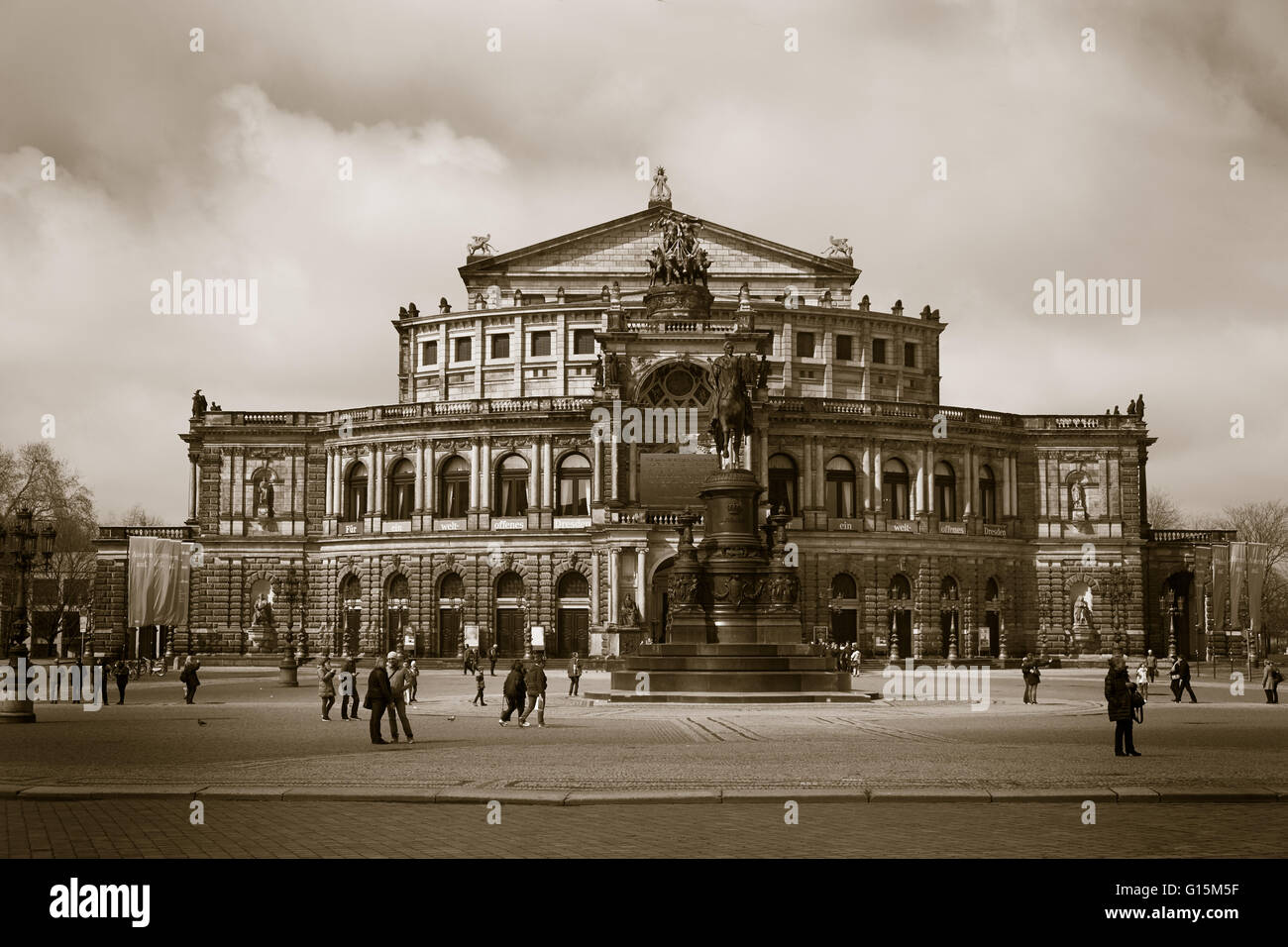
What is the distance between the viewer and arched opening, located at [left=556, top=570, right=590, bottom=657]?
289 feet

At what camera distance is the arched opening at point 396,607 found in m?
91.5

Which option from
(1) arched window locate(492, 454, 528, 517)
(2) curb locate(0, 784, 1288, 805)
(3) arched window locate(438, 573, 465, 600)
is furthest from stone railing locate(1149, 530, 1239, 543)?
(2) curb locate(0, 784, 1288, 805)

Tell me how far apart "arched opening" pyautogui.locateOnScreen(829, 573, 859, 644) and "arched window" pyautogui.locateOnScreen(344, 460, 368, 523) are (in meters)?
30.6

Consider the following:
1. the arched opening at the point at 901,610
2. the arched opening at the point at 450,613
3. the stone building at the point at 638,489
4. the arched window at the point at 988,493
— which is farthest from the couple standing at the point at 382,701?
the arched window at the point at 988,493

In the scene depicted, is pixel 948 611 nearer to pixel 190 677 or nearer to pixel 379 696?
pixel 190 677

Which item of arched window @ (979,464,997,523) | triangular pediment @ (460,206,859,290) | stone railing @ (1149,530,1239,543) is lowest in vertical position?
stone railing @ (1149,530,1239,543)

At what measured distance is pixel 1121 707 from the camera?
2550cm

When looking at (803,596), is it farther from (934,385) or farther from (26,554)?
(26,554)

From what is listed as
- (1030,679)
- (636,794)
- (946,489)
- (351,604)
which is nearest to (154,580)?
(351,604)

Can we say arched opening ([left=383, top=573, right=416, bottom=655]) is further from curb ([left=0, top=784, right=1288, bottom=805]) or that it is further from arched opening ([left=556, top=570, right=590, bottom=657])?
curb ([left=0, top=784, right=1288, bottom=805])

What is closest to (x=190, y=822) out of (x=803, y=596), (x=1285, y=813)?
(x=1285, y=813)

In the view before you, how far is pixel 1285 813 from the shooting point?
17.9 metres

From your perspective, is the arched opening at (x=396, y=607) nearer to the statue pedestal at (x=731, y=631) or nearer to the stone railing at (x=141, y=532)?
the stone railing at (x=141, y=532)

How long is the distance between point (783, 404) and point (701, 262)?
9.97 m
